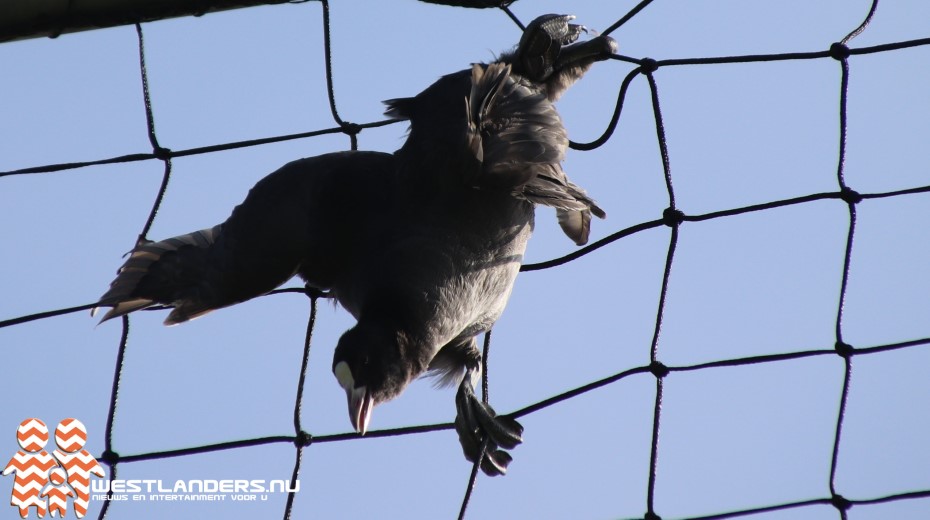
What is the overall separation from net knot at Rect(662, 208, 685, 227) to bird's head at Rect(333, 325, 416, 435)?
637mm

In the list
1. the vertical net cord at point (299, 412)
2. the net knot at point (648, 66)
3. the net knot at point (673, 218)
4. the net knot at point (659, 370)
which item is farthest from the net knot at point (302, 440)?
the net knot at point (648, 66)

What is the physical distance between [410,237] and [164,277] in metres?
0.56

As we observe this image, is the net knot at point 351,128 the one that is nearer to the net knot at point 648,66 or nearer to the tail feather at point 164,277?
the tail feather at point 164,277

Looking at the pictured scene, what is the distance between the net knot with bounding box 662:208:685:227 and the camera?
2564 millimetres

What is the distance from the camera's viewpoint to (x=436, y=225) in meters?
2.35

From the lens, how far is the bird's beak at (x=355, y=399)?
7.40ft

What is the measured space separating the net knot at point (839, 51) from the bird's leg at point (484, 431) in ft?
3.25

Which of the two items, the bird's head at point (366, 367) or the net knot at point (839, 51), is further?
the net knot at point (839, 51)

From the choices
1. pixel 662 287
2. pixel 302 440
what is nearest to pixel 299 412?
pixel 302 440

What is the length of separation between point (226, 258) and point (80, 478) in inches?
34.2

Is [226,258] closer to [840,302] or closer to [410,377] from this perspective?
[410,377]

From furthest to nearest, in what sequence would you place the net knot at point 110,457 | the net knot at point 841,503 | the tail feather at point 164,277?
the net knot at point 110,457 → the tail feather at point 164,277 → the net knot at point 841,503

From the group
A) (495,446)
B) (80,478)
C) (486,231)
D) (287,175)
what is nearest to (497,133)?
(486,231)
